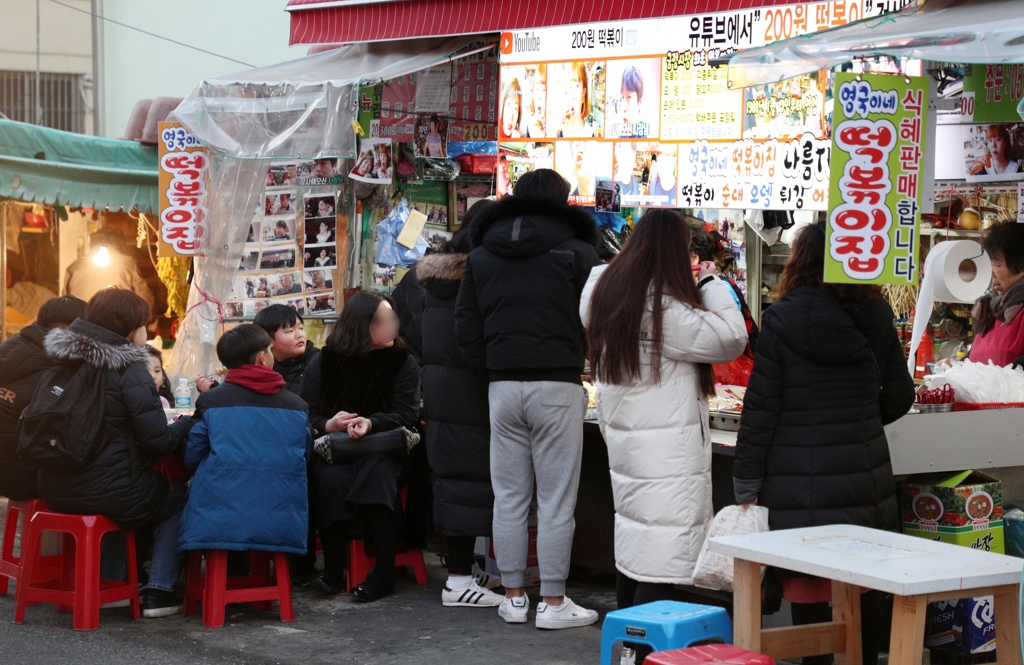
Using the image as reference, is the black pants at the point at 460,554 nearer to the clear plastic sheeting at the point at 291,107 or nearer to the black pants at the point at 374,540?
→ the black pants at the point at 374,540

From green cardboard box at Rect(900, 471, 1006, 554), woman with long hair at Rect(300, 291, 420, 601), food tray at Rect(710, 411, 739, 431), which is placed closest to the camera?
green cardboard box at Rect(900, 471, 1006, 554)

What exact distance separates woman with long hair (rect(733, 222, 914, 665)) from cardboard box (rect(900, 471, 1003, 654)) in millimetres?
362

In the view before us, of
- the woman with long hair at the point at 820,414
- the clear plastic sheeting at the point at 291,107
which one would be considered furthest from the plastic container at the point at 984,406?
the clear plastic sheeting at the point at 291,107

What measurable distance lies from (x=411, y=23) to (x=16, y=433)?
12.8ft

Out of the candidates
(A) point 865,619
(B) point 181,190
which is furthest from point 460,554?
(B) point 181,190

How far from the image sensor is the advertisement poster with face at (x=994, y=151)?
22.4 ft

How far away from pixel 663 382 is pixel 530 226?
1166 mm

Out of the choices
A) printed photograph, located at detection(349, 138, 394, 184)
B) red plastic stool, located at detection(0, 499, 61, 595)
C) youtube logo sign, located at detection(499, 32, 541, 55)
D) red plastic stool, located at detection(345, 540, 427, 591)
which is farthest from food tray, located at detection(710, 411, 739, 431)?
printed photograph, located at detection(349, 138, 394, 184)

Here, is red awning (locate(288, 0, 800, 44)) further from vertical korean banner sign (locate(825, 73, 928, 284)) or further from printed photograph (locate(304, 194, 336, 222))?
vertical korean banner sign (locate(825, 73, 928, 284))

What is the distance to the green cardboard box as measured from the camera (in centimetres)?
501

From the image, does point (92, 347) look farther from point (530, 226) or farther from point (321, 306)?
point (321, 306)

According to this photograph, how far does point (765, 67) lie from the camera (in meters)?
5.09

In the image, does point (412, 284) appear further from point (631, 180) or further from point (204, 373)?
point (204, 373)

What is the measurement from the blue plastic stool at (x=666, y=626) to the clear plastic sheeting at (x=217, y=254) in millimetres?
5131
